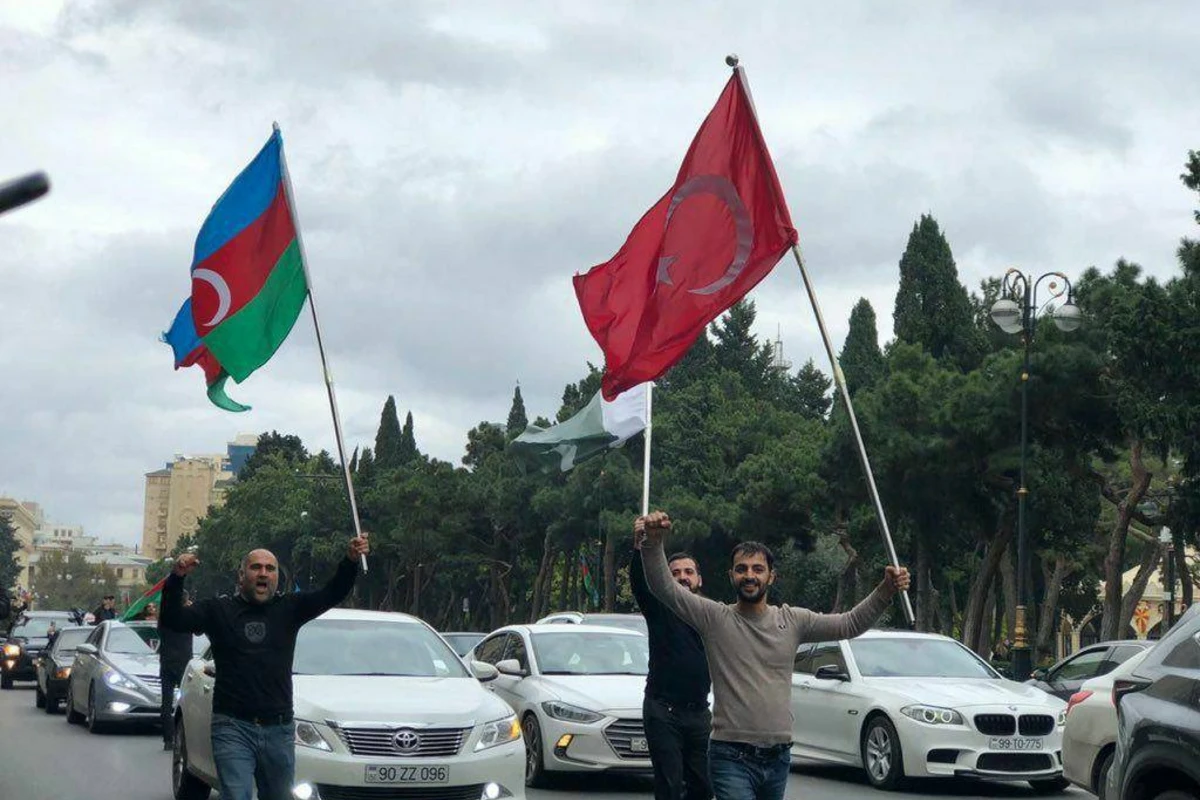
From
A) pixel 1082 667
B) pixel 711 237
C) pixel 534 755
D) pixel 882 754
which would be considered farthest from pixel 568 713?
pixel 711 237

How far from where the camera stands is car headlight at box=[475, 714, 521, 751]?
11.8 m

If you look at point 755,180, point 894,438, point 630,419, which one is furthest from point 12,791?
point 894,438

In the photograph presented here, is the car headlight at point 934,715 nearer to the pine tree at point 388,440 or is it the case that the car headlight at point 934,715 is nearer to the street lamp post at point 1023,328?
the street lamp post at point 1023,328

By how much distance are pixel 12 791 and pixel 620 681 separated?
520cm

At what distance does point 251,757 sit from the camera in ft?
28.8

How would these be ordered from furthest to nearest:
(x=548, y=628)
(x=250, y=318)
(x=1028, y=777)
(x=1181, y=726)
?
(x=548, y=628)
(x=1028, y=777)
(x=250, y=318)
(x=1181, y=726)

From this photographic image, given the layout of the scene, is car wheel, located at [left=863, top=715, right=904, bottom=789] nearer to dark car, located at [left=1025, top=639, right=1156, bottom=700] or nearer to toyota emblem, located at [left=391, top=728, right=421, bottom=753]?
dark car, located at [left=1025, top=639, right=1156, bottom=700]

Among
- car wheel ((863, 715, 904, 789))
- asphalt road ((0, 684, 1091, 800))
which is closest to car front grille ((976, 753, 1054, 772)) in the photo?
asphalt road ((0, 684, 1091, 800))

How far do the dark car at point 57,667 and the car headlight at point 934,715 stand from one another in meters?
13.4

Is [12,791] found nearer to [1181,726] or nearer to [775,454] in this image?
[1181,726]

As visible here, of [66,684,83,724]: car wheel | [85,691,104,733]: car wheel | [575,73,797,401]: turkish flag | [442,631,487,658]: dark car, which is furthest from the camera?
[442,631,487,658]: dark car

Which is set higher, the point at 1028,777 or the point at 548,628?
the point at 548,628

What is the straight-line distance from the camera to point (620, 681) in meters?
16.3

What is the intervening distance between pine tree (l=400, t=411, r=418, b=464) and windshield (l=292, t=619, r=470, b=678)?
96.2 meters
